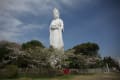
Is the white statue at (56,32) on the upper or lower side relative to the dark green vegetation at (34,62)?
upper

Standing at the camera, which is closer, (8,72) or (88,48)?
(8,72)

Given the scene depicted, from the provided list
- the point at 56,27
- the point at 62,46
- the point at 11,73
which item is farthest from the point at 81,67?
the point at 11,73

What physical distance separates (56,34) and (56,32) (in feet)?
0.19

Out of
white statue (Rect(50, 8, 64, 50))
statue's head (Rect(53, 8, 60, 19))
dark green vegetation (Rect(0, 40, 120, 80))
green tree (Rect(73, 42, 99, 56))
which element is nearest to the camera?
dark green vegetation (Rect(0, 40, 120, 80))

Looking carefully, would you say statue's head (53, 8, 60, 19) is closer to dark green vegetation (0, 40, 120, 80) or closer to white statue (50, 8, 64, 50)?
white statue (50, 8, 64, 50)

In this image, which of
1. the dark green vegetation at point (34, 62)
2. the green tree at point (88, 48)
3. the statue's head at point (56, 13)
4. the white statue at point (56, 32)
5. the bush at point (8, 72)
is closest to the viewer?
the bush at point (8, 72)

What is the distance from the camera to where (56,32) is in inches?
278

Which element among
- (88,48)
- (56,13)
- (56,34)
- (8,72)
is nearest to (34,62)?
(56,34)

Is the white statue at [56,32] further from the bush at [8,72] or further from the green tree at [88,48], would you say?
the green tree at [88,48]

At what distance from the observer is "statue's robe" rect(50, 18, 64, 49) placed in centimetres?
701

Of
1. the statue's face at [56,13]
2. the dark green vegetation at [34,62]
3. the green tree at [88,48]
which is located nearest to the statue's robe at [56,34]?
the statue's face at [56,13]

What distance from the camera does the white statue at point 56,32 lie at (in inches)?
276

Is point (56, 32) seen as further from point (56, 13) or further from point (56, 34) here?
point (56, 13)

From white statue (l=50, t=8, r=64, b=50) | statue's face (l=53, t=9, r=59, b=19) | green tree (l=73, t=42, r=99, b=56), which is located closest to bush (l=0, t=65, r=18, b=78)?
white statue (l=50, t=8, r=64, b=50)
